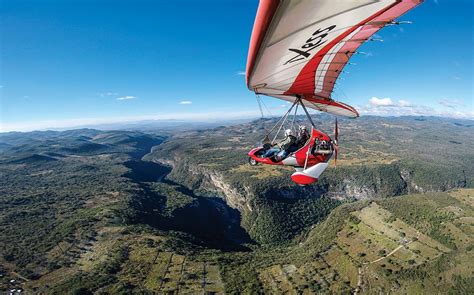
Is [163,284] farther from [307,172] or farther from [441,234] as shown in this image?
[441,234]

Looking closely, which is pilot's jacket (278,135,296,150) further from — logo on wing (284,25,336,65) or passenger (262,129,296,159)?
logo on wing (284,25,336,65)

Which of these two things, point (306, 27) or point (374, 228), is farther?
point (374, 228)

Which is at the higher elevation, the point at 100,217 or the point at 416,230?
the point at 100,217

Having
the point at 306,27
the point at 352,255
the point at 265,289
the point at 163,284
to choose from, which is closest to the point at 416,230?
the point at 352,255

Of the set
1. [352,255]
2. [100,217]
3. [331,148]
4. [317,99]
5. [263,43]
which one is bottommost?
Result: [352,255]

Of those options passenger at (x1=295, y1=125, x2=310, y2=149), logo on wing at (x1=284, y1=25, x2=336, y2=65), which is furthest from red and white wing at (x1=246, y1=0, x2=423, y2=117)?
passenger at (x1=295, y1=125, x2=310, y2=149)

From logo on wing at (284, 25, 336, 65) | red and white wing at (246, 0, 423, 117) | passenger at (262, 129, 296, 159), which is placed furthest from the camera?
passenger at (262, 129, 296, 159)

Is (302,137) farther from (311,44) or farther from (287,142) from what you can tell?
(311,44)

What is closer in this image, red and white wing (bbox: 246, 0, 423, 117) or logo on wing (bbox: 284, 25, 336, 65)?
red and white wing (bbox: 246, 0, 423, 117)
